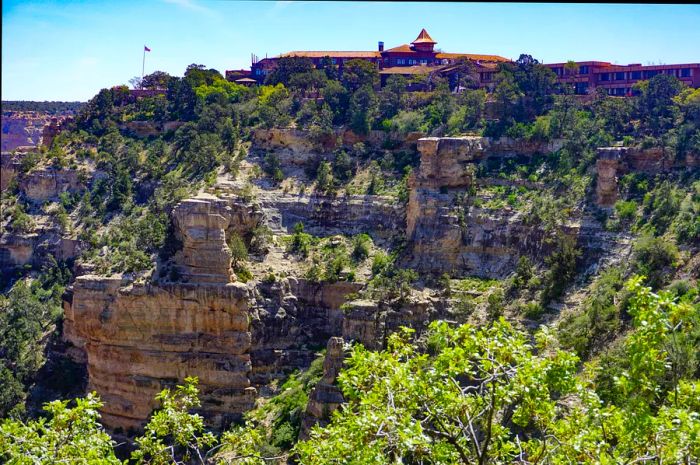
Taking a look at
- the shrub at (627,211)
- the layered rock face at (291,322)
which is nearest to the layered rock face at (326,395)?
the layered rock face at (291,322)

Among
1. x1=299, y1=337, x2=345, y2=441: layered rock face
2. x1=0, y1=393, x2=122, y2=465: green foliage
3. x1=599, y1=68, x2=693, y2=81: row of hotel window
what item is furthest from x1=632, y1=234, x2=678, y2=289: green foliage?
x1=0, y1=393, x2=122, y2=465: green foliage

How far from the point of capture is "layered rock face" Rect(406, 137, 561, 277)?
46781 mm

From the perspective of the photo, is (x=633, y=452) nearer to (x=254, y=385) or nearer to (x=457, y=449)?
(x=457, y=449)

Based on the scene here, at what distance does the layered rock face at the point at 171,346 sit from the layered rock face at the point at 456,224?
32.3 ft

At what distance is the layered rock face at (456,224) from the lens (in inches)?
1842

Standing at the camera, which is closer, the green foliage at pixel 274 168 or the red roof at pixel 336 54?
the green foliage at pixel 274 168

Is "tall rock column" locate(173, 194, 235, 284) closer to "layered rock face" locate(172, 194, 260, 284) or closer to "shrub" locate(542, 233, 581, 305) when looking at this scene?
"layered rock face" locate(172, 194, 260, 284)

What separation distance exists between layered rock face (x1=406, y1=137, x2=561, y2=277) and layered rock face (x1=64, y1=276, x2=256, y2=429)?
32.3 feet

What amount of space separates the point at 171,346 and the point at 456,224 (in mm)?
15326

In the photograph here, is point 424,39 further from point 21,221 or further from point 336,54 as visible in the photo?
point 21,221

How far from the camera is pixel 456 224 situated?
48062mm

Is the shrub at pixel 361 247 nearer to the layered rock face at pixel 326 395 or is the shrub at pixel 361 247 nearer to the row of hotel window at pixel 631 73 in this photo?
the layered rock face at pixel 326 395

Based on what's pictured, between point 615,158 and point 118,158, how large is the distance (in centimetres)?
3303

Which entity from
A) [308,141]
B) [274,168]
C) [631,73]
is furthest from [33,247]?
[631,73]
